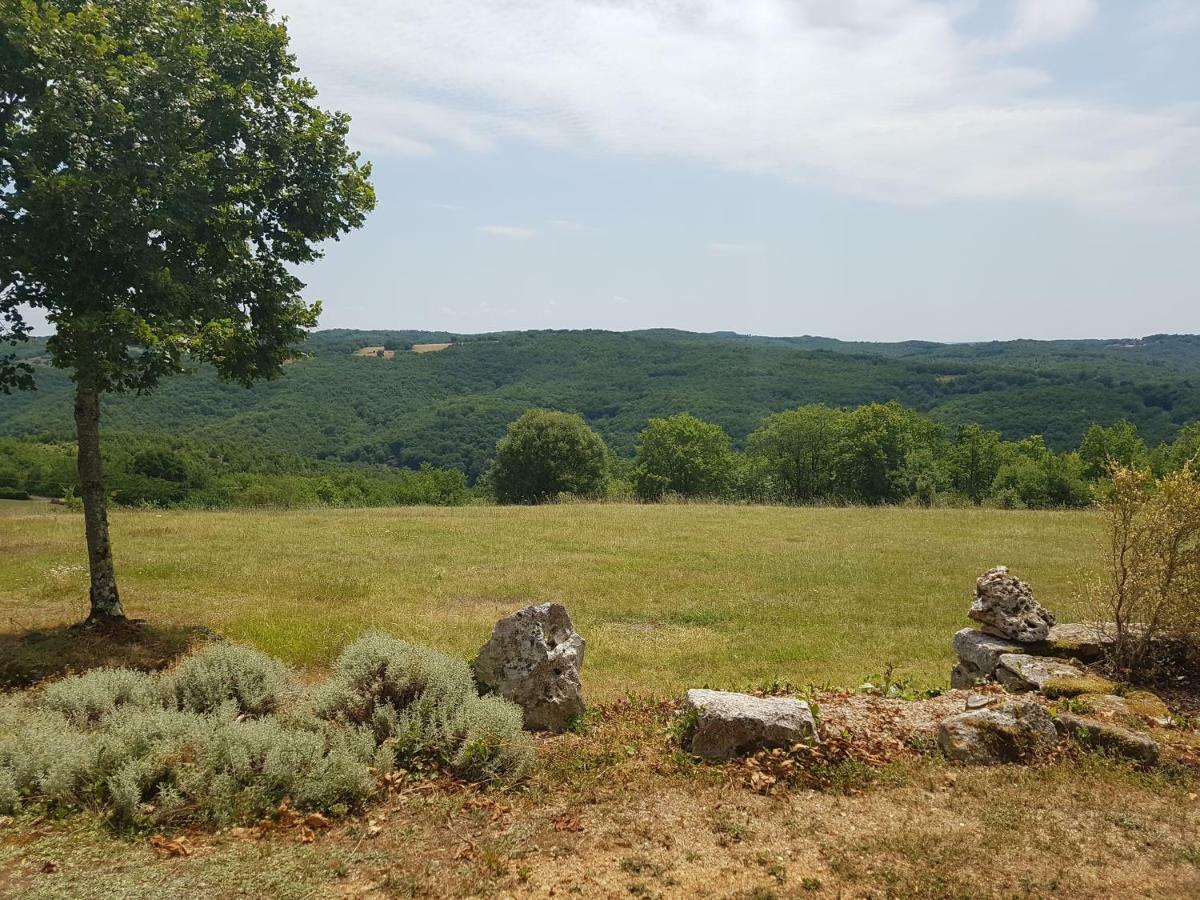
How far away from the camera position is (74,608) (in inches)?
549

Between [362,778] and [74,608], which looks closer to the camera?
[362,778]

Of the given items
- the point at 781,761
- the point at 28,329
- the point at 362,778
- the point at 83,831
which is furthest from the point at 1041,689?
the point at 28,329

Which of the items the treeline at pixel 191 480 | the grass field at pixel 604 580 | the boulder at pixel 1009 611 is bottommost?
the treeline at pixel 191 480

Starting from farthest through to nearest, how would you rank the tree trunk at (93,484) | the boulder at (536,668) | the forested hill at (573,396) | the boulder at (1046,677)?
the forested hill at (573,396)
the tree trunk at (93,484)
the boulder at (1046,677)
the boulder at (536,668)

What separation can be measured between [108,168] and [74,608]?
862 centimetres

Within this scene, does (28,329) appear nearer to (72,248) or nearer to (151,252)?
(72,248)

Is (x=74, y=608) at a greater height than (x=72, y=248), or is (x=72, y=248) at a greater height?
(x=72, y=248)

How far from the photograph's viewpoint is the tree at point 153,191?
30.8ft

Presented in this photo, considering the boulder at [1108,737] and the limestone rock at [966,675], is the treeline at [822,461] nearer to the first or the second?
the limestone rock at [966,675]

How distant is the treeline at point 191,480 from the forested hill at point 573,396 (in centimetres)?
1616

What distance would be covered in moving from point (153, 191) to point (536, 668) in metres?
8.06

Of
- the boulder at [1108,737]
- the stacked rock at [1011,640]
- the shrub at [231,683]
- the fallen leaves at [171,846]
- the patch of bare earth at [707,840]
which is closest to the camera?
the patch of bare earth at [707,840]

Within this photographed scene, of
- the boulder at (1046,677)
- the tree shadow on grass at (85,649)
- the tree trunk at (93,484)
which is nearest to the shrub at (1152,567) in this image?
the boulder at (1046,677)

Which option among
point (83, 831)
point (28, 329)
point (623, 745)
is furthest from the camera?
point (28, 329)
